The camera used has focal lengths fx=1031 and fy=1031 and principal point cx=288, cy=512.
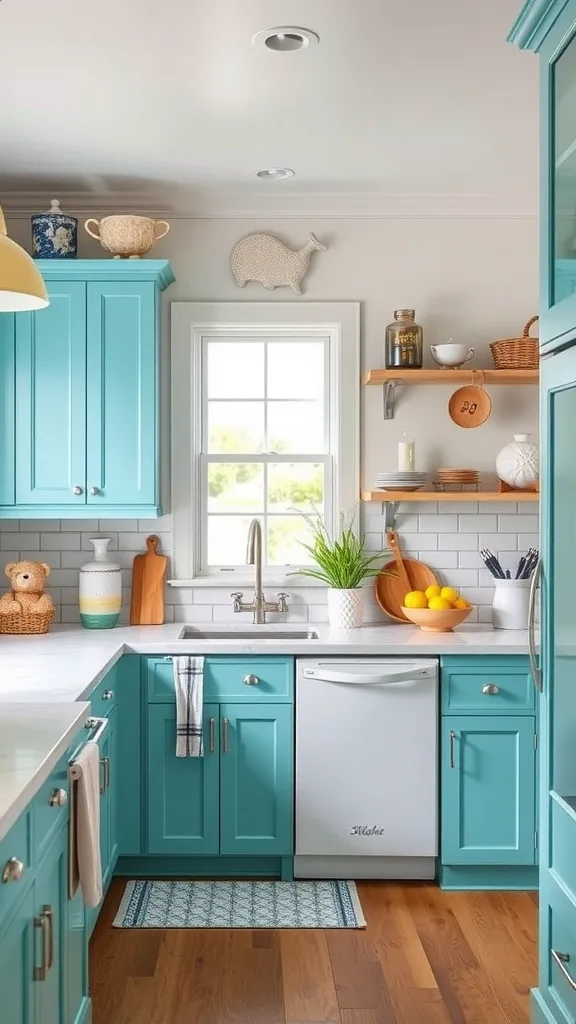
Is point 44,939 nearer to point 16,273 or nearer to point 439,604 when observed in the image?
point 16,273

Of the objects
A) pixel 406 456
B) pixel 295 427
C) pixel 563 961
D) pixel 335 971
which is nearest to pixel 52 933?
pixel 563 961

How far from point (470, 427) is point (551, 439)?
184 cm

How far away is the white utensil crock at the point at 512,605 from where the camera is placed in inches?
168

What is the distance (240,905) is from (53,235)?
2678 mm

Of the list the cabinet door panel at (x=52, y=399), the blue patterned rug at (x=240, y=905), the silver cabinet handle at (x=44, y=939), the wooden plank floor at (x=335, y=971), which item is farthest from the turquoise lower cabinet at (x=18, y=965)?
the cabinet door panel at (x=52, y=399)

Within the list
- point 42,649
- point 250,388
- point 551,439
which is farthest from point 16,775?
point 250,388

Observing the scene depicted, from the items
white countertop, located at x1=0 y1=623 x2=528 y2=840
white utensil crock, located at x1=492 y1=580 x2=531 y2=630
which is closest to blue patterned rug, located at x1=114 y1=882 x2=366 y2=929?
white countertop, located at x1=0 y1=623 x2=528 y2=840

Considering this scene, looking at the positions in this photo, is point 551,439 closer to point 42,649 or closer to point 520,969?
point 520,969

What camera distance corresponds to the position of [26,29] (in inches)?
110

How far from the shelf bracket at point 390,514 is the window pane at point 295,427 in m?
0.39

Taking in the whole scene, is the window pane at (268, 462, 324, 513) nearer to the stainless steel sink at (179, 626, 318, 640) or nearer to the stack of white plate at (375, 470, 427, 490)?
the stack of white plate at (375, 470, 427, 490)

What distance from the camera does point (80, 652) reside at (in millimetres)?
3689

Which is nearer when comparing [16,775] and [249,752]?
[16,775]

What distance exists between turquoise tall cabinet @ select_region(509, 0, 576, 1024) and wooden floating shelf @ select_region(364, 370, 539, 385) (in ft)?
5.13
